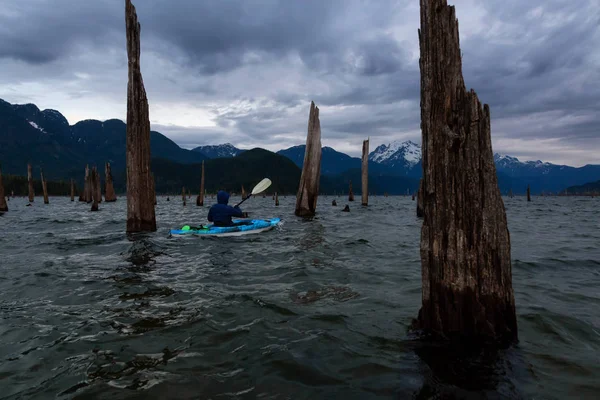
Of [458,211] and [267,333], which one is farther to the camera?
[267,333]

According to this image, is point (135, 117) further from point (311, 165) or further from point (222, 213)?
point (311, 165)

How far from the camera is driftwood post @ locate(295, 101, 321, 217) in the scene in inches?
866

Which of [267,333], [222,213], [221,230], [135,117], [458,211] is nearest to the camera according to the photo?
[458,211]

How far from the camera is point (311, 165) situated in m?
21.9

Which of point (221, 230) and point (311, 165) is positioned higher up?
point (311, 165)

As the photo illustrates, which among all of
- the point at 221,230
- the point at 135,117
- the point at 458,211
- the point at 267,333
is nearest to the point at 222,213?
the point at 221,230

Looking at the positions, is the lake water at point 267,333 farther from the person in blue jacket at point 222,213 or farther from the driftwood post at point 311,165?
the driftwood post at point 311,165

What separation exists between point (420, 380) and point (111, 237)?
13.6 m

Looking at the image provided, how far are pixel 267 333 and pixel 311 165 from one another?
57.8 feet

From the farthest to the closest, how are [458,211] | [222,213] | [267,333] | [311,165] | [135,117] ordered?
[311,165], [222,213], [135,117], [267,333], [458,211]

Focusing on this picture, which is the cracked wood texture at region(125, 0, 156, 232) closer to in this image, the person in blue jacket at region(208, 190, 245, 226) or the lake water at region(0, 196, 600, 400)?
the person in blue jacket at region(208, 190, 245, 226)

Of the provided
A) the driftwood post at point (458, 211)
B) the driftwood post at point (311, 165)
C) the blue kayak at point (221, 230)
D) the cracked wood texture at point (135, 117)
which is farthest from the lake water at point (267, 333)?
A: the driftwood post at point (311, 165)

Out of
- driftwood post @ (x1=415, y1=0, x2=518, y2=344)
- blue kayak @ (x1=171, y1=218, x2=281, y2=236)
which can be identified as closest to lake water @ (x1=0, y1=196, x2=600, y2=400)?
driftwood post @ (x1=415, y1=0, x2=518, y2=344)

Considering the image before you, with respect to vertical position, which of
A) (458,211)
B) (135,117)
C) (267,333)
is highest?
(135,117)
